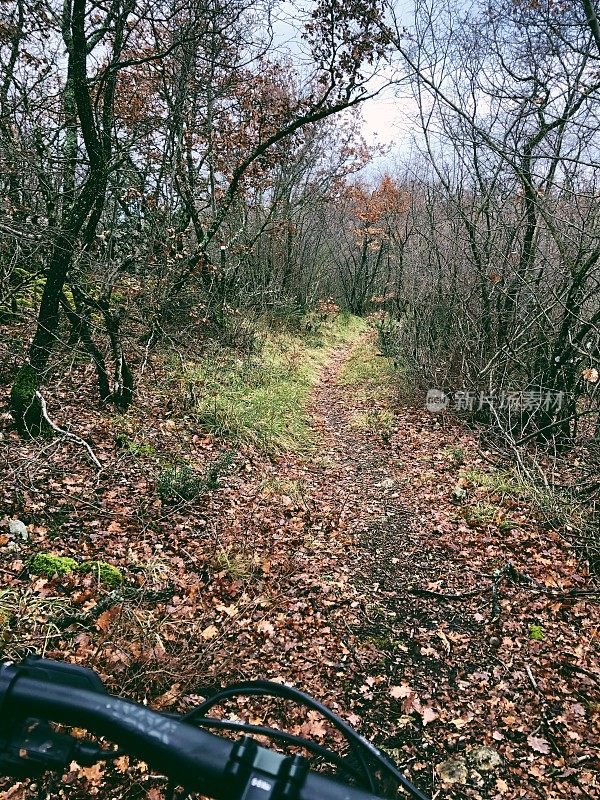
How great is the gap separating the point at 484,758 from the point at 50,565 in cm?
392

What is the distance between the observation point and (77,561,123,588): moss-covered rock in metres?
4.61

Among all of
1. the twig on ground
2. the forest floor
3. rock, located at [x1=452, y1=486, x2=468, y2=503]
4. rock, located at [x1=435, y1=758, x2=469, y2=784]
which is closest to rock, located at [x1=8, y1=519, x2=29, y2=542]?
the forest floor

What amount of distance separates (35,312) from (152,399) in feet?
9.29

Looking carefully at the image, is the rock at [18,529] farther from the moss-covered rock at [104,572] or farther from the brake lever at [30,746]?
the brake lever at [30,746]

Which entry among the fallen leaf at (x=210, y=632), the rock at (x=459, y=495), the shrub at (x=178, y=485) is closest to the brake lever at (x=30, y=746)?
the fallen leaf at (x=210, y=632)

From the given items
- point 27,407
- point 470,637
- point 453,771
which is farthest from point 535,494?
point 27,407

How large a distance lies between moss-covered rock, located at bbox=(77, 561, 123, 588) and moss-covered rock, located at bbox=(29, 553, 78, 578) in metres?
0.10

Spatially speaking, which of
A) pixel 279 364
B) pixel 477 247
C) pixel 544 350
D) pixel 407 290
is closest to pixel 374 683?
pixel 544 350

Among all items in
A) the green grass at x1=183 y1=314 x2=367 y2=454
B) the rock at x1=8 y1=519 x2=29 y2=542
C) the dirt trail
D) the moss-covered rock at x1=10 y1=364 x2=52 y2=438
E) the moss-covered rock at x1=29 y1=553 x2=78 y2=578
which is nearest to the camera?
the dirt trail

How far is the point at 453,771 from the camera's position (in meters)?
3.53

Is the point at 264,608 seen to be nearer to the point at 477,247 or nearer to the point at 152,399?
the point at 152,399

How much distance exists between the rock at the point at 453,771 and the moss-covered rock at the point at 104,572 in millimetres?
3100

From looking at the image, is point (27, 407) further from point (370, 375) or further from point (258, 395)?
point (370, 375)

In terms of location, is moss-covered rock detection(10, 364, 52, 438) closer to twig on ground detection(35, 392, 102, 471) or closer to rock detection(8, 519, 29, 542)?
twig on ground detection(35, 392, 102, 471)
